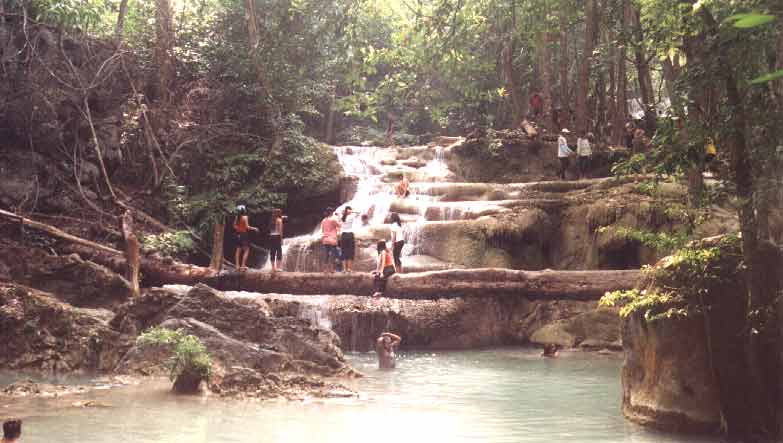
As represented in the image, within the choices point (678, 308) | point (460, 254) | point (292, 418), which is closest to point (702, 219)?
point (678, 308)

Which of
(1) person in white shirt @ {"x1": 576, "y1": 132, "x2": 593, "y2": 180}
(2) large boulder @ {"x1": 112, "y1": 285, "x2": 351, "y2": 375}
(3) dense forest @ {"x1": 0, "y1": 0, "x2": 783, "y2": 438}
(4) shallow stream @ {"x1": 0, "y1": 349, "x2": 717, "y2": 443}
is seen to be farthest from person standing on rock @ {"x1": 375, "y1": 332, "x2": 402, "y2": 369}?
(1) person in white shirt @ {"x1": 576, "y1": 132, "x2": 593, "y2": 180}

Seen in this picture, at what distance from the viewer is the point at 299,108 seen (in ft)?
83.6

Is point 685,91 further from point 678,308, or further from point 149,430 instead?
point 149,430

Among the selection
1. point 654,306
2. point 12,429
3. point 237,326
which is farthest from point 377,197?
point 12,429

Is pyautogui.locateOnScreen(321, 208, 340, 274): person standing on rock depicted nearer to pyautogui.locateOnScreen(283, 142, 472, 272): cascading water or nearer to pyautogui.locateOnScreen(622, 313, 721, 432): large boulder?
pyautogui.locateOnScreen(283, 142, 472, 272): cascading water

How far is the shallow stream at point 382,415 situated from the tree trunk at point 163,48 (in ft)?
45.5

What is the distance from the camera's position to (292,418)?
26.7 ft

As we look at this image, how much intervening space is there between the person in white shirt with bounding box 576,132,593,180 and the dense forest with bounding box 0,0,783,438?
2.60 ft

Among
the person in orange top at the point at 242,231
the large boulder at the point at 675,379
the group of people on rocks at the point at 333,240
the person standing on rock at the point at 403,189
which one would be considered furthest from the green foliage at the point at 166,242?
the large boulder at the point at 675,379

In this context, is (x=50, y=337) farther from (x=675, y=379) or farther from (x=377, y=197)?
(x=377, y=197)

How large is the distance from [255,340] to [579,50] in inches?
992

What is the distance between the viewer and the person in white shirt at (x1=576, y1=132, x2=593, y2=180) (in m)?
22.8

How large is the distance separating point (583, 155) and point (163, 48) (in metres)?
12.7

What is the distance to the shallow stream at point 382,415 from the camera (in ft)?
23.6
